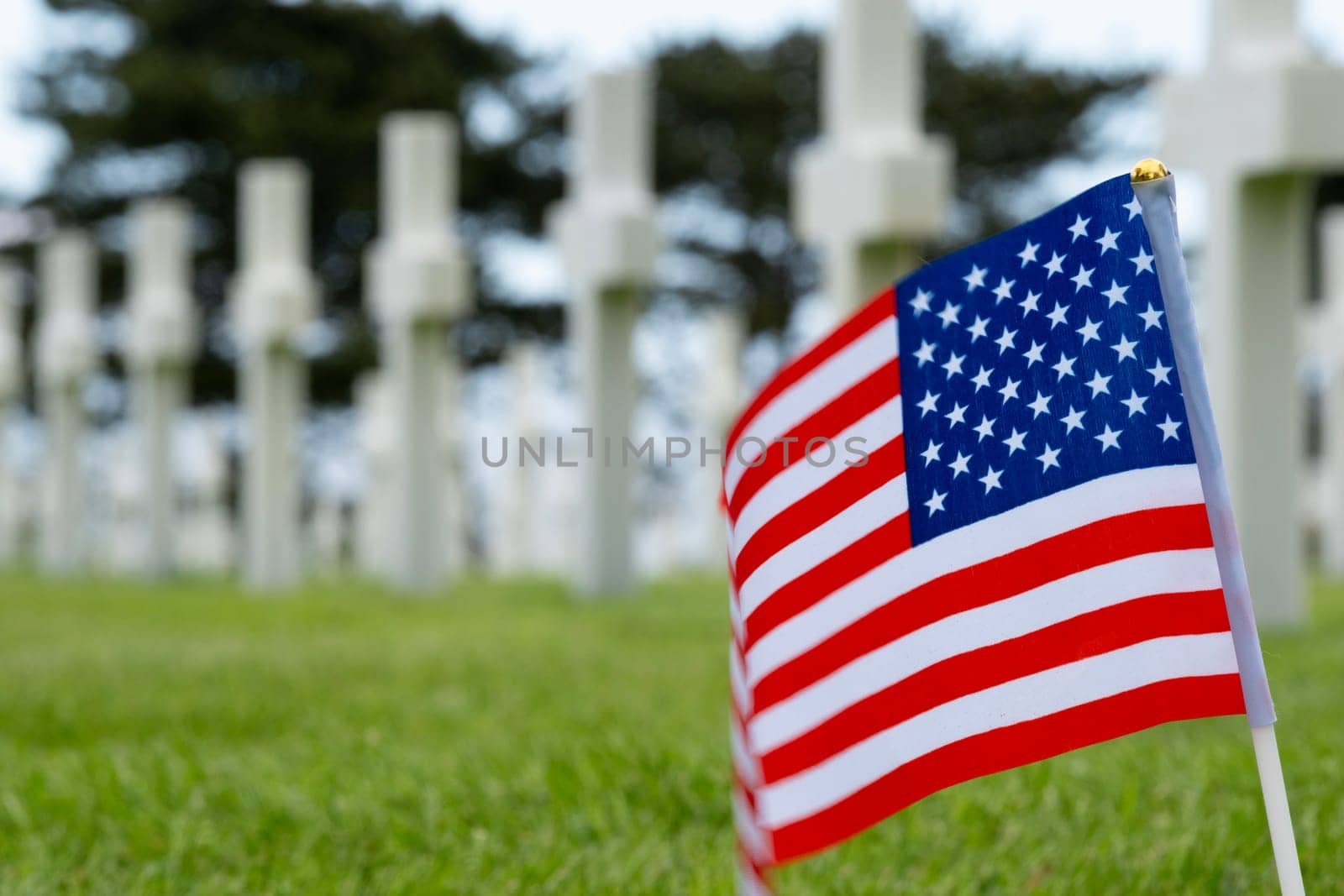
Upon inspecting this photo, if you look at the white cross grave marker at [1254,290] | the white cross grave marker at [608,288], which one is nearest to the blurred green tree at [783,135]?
the white cross grave marker at [608,288]

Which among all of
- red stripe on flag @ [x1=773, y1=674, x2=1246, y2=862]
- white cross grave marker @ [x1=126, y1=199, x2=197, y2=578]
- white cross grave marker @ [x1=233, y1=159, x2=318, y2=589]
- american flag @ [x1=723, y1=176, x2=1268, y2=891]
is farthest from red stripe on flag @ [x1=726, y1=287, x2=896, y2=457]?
white cross grave marker @ [x1=126, y1=199, x2=197, y2=578]

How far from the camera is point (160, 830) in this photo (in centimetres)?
337

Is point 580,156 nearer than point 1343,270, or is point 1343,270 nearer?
point 580,156

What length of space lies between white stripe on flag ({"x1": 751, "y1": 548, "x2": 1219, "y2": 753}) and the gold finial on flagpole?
0.48 meters

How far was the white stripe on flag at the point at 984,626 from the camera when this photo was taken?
2.05 m

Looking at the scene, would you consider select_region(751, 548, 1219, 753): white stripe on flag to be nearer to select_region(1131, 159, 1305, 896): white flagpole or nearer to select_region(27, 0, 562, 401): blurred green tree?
select_region(1131, 159, 1305, 896): white flagpole

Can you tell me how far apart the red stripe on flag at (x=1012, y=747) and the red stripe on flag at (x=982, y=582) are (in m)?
0.17

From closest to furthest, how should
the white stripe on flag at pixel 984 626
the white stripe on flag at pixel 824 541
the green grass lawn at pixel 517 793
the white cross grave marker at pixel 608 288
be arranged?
the white stripe on flag at pixel 984 626 < the white stripe on flag at pixel 824 541 < the green grass lawn at pixel 517 793 < the white cross grave marker at pixel 608 288

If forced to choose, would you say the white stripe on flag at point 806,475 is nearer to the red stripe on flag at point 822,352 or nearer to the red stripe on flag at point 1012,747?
the red stripe on flag at point 822,352

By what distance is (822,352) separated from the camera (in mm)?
2174

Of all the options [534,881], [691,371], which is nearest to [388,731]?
[534,881]

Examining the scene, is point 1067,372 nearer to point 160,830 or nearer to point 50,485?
point 160,830

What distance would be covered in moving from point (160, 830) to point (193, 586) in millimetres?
8887

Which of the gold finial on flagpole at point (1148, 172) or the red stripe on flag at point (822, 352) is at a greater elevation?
the gold finial on flagpole at point (1148, 172)
